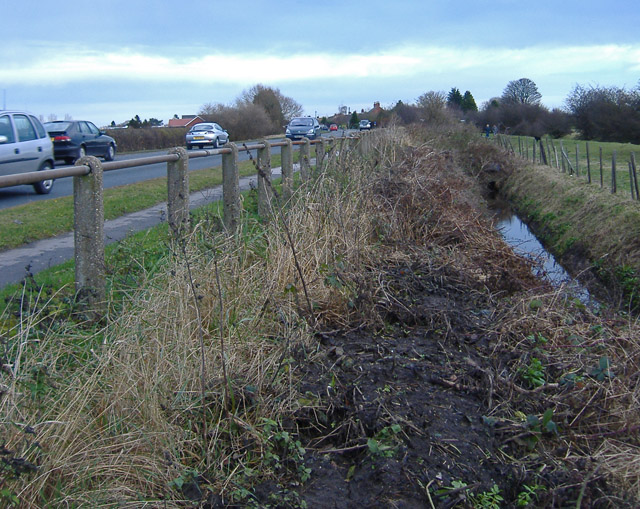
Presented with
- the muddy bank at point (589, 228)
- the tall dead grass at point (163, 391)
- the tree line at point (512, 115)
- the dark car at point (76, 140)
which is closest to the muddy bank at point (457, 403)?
the tall dead grass at point (163, 391)

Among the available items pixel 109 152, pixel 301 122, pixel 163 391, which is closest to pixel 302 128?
pixel 301 122

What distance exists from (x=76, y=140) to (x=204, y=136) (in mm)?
12780

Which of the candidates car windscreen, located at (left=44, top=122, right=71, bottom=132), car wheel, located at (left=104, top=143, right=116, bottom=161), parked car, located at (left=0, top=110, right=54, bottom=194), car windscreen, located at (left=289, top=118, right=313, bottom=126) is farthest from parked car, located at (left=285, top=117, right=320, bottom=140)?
parked car, located at (left=0, top=110, right=54, bottom=194)

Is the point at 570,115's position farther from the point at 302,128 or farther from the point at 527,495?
the point at 527,495

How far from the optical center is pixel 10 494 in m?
2.46

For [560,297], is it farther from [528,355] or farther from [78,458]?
[78,458]

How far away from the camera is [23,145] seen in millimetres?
12719

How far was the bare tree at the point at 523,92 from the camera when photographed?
66787mm

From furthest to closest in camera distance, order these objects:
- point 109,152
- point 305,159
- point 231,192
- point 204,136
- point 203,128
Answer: point 203,128 → point 204,136 → point 109,152 → point 305,159 → point 231,192

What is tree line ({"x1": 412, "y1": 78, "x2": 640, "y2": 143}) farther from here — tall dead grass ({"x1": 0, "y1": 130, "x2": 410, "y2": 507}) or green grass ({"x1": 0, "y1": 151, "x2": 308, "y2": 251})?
tall dead grass ({"x1": 0, "y1": 130, "x2": 410, "y2": 507})

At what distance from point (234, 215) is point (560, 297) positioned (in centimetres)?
302

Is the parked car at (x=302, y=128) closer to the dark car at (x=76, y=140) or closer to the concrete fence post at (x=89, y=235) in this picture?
the dark car at (x=76, y=140)

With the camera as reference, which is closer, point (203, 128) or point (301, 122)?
point (203, 128)

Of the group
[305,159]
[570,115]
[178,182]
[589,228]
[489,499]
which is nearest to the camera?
[489,499]
